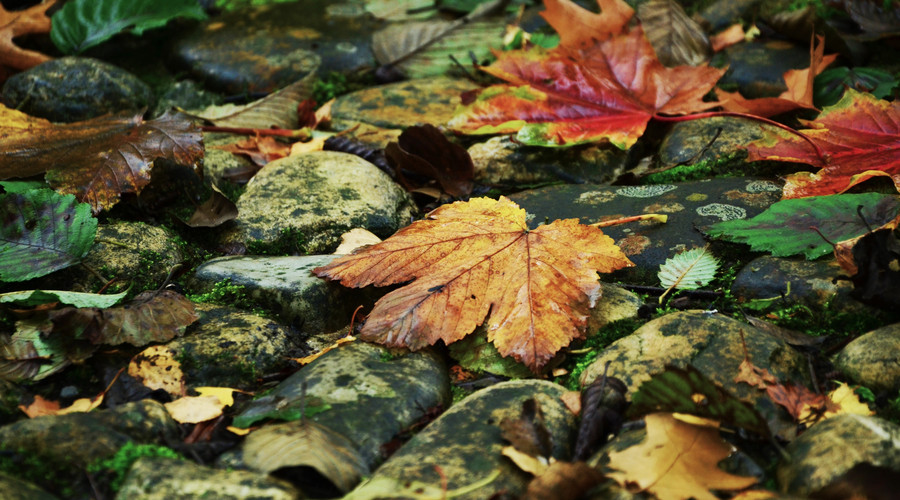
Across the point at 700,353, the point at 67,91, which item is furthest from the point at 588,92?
the point at 67,91

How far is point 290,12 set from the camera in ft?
13.6

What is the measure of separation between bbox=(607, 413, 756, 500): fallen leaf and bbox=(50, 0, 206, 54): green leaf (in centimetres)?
314

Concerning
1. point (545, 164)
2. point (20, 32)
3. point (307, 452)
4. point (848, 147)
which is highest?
point (20, 32)

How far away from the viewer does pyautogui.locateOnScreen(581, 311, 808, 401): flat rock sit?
5.21 feet

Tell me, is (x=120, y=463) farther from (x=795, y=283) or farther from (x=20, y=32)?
(x=20, y=32)

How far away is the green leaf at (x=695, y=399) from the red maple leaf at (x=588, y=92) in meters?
1.35

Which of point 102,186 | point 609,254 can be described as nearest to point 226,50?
point 102,186

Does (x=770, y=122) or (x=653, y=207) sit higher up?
(x=770, y=122)

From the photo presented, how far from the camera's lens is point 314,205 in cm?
245

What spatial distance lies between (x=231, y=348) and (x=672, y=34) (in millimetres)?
2460

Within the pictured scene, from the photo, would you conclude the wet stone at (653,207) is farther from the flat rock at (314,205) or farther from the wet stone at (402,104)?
the wet stone at (402,104)

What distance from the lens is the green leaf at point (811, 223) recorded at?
1894 millimetres

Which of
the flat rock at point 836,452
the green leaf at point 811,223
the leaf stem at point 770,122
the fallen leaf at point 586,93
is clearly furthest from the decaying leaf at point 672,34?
the flat rock at point 836,452

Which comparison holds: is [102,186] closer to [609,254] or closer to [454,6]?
[609,254]
